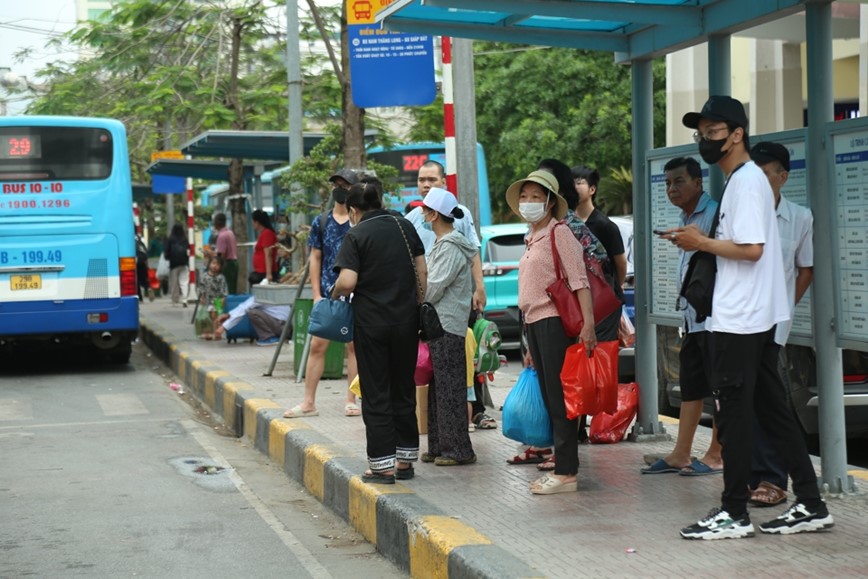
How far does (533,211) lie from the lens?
20.6 feet

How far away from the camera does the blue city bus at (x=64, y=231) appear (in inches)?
561

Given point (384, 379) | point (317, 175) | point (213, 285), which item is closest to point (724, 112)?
point (384, 379)

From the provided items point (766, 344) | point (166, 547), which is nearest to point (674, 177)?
point (766, 344)

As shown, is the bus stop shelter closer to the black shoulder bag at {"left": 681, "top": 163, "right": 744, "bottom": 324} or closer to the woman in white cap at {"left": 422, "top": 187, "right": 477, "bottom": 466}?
the black shoulder bag at {"left": 681, "top": 163, "right": 744, "bottom": 324}

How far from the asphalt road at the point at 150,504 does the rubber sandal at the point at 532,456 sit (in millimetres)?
1073

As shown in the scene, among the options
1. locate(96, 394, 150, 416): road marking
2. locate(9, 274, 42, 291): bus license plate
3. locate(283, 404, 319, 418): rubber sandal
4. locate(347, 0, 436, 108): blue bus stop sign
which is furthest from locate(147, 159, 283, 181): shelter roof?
locate(283, 404, 319, 418): rubber sandal

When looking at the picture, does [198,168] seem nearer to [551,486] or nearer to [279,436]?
[279,436]

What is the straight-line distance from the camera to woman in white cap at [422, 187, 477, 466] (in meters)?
7.07

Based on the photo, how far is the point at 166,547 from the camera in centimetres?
624

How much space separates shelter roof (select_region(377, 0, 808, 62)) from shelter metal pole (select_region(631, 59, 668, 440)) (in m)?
0.24

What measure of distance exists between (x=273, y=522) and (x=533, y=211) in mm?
2242

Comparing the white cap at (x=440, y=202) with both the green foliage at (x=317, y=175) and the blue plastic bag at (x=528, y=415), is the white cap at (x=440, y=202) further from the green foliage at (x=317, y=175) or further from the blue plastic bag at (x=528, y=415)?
the green foliage at (x=317, y=175)

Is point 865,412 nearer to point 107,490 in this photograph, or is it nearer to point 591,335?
point 591,335

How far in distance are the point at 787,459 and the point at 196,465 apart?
4651mm
